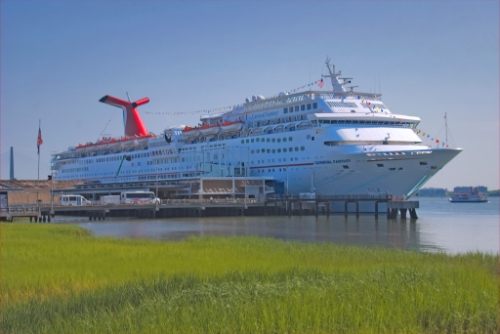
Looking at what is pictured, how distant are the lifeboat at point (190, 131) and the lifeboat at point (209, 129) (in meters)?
0.99

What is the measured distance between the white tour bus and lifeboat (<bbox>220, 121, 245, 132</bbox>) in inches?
523

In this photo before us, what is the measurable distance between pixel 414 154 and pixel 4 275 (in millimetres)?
40648

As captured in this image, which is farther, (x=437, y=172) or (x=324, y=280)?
(x=437, y=172)

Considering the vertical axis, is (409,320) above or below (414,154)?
below

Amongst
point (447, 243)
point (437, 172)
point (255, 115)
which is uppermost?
point (255, 115)

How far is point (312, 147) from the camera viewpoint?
57.5 metres

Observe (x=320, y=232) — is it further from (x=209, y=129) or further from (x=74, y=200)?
Answer: (x=209, y=129)

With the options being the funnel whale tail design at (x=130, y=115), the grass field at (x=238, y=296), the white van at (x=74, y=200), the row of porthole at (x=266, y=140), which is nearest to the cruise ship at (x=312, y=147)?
the row of porthole at (x=266, y=140)

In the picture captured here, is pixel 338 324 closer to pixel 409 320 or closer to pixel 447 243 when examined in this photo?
pixel 409 320

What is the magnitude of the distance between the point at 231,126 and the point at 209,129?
5.09m

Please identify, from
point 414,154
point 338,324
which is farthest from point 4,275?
point 414,154

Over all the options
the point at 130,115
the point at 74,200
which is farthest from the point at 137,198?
the point at 130,115

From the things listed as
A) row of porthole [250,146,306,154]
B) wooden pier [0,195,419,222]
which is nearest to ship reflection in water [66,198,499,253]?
wooden pier [0,195,419,222]

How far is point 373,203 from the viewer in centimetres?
5588
